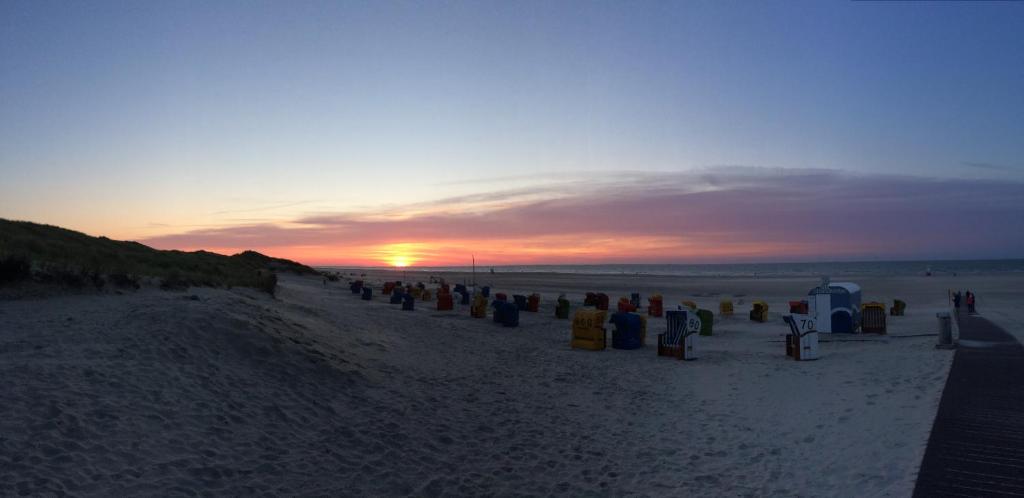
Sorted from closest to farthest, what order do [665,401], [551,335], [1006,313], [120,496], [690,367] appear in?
[120,496] < [665,401] < [690,367] < [551,335] < [1006,313]

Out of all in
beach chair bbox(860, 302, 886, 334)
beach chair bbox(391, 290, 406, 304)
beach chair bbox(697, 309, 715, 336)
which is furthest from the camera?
beach chair bbox(391, 290, 406, 304)

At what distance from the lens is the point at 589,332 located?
1897cm

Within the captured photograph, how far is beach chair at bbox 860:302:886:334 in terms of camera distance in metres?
21.8

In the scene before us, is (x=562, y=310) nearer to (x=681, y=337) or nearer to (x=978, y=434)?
(x=681, y=337)

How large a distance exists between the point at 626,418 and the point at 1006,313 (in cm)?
2646

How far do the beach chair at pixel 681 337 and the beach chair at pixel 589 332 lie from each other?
1.82m

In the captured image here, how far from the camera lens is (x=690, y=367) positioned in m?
16.2

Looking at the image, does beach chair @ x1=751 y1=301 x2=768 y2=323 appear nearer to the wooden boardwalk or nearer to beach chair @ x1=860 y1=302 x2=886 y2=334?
beach chair @ x1=860 y1=302 x2=886 y2=334

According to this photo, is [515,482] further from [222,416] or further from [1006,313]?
[1006,313]

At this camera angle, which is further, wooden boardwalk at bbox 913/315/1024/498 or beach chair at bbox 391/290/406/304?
beach chair at bbox 391/290/406/304

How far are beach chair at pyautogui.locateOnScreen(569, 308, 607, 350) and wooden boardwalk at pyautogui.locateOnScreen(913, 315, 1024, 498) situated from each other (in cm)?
884

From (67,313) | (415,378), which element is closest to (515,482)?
(415,378)

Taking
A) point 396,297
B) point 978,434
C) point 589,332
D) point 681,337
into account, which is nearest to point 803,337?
point 681,337

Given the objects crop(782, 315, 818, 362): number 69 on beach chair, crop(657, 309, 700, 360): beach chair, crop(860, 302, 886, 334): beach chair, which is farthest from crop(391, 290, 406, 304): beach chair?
crop(860, 302, 886, 334): beach chair
